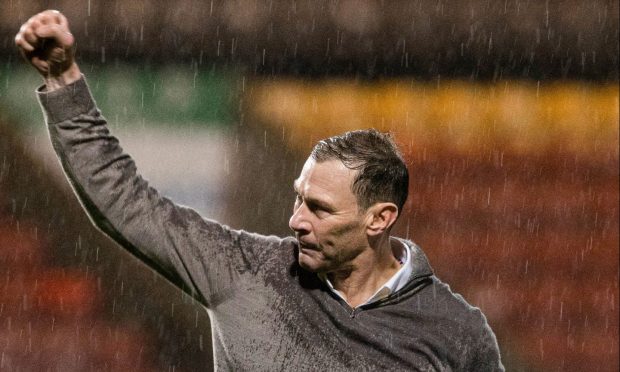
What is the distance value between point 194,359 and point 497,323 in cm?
164

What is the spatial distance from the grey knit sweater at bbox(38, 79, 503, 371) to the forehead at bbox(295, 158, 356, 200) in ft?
0.52

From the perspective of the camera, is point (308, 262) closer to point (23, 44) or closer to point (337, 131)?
point (23, 44)

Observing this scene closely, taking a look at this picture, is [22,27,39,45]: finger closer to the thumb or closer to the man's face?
the thumb

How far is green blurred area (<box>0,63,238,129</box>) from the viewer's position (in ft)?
18.2

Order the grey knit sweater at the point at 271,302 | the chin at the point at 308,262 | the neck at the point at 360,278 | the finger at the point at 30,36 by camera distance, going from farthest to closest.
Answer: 1. the neck at the point at 360,278
2. the chin at the point at 308,262
3. the grey knit sweater at the point at 271,302
4. the finger at the point at 30,36

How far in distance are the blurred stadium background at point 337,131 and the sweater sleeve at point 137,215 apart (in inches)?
115

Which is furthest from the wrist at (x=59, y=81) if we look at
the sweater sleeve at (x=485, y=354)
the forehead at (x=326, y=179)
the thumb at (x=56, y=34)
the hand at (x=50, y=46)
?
the sweater sleeve at (x=485, y=354)

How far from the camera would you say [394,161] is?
2727mm

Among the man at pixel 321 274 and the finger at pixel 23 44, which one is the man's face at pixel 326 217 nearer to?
the man at pixel 321 274

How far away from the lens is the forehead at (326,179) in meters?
2.60

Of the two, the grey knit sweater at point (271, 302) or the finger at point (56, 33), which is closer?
the finger at point (56, 33)

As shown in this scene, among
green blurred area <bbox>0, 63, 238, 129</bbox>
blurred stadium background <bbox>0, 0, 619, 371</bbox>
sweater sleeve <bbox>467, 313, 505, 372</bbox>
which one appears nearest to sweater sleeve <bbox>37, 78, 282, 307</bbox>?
sweater sleeve <bbox>467, 313, 505, 372</bbox>

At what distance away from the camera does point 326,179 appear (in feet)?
8.56

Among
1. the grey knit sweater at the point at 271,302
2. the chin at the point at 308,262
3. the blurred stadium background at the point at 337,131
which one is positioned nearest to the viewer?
the grey knit sweater at the point at 271,302
